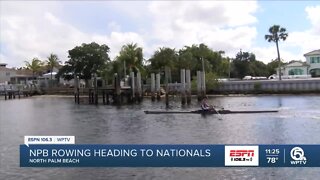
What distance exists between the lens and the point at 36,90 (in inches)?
5817

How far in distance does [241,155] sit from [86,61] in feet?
448

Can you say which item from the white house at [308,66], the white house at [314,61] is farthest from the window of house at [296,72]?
the white house at [314,61]

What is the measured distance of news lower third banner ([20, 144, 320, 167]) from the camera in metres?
11.8

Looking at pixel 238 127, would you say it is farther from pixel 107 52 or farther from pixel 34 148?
pixel 107 52

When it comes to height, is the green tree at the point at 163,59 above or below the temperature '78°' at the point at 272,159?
above

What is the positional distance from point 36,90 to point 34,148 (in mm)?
140461

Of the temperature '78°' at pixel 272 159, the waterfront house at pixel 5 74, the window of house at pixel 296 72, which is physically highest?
the waterfront house at pixel 5 74

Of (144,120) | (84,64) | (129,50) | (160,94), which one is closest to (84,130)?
(144,120)

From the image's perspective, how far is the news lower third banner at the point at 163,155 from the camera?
38.7 ft

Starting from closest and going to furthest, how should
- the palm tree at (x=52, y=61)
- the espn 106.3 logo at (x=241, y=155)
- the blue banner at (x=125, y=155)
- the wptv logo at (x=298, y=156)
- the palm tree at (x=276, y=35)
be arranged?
1. the wptv logo at (x=298, y=156)
2. the espn 106.3 logo at (x=241, y=155)
3. the blue banner at (x=125, y=155)
4. the palm tree at (x=276, y=35)
5. the palm tree at (x=52, y=61)

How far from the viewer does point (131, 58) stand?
427 feet

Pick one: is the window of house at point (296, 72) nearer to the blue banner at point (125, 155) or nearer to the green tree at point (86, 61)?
the green tree at point (86, 61)

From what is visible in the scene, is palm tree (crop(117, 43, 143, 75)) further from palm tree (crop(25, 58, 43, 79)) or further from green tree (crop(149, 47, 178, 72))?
palm tree (crop(25, 58, 43, 79))

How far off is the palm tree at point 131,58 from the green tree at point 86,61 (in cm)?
1575
